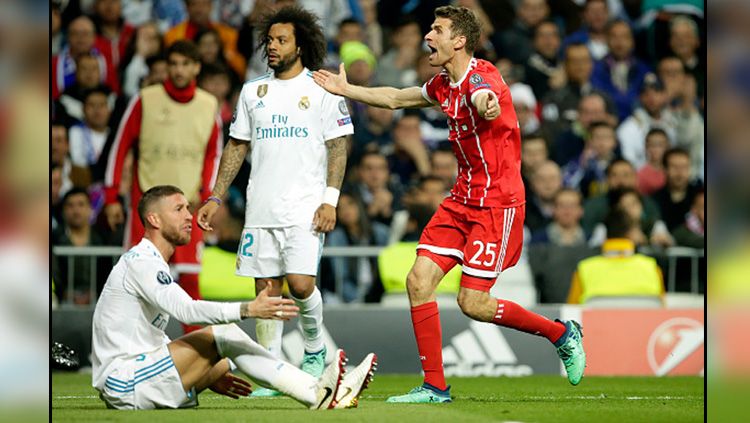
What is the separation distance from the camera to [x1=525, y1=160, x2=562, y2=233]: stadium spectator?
13.7 m

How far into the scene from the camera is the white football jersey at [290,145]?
8.51m

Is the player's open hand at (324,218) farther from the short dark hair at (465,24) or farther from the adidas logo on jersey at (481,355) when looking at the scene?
the adidas logo on jersey at (481,355)

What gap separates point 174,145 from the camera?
1109cm

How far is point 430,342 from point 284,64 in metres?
2.25

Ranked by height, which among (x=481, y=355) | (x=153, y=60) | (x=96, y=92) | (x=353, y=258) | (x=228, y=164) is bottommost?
(x=481, y=355)

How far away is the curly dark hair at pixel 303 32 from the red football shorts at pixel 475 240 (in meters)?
1.61

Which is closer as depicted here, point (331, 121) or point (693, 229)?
point (331, 121)

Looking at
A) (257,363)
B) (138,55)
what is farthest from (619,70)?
(257,363)

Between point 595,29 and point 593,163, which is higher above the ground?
point 595,29

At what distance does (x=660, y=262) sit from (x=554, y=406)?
221 inches

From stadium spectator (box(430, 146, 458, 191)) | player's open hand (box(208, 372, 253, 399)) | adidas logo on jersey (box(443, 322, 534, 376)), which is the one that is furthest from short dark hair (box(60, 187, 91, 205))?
player's open hand (box(208, 372, 253, 399))

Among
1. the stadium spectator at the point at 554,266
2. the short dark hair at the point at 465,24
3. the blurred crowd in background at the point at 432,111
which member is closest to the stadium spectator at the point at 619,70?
the blurred crowd in background at the point at 432,111

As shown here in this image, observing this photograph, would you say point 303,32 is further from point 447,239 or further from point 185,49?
point 185,49

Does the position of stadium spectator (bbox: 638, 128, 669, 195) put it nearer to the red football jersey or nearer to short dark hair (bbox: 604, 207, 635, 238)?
short dark hair (bbox: 604, 207, 635, 238)
